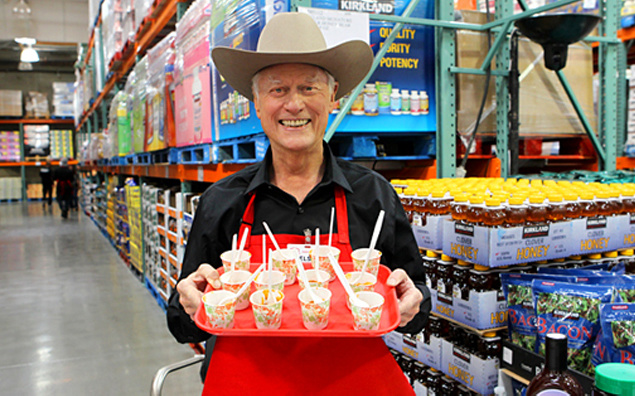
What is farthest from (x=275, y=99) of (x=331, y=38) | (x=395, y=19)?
(x=395, y=19)

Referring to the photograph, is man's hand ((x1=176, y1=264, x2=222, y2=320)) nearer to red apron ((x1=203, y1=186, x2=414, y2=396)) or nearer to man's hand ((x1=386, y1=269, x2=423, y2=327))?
red apron ((x1=203, y1=186, x2=414, y2=396))

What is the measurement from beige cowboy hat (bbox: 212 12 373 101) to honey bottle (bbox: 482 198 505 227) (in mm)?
816

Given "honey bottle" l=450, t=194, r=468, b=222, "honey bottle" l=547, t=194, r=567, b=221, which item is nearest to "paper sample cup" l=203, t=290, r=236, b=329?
"honey bottle" l=450, t=194, r=468, b=222

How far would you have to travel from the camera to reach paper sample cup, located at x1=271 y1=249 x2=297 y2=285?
4.77ft

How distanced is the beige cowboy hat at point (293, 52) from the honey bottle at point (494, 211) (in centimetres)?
82

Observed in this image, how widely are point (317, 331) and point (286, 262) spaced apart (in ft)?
1.02

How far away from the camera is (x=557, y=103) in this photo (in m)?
4.36

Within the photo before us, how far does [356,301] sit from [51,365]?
404cm

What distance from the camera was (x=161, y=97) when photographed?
5031 millimetres

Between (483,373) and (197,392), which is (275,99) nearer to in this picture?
(483,373)

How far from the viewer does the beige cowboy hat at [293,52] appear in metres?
1.62

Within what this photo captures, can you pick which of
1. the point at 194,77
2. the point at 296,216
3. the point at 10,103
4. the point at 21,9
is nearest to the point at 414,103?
the point at 194,77

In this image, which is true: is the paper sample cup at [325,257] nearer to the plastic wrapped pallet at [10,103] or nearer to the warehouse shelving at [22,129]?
the plastic wrapped pallet at [10,103]

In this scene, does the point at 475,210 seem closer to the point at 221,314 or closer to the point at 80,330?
the point at 221,314
